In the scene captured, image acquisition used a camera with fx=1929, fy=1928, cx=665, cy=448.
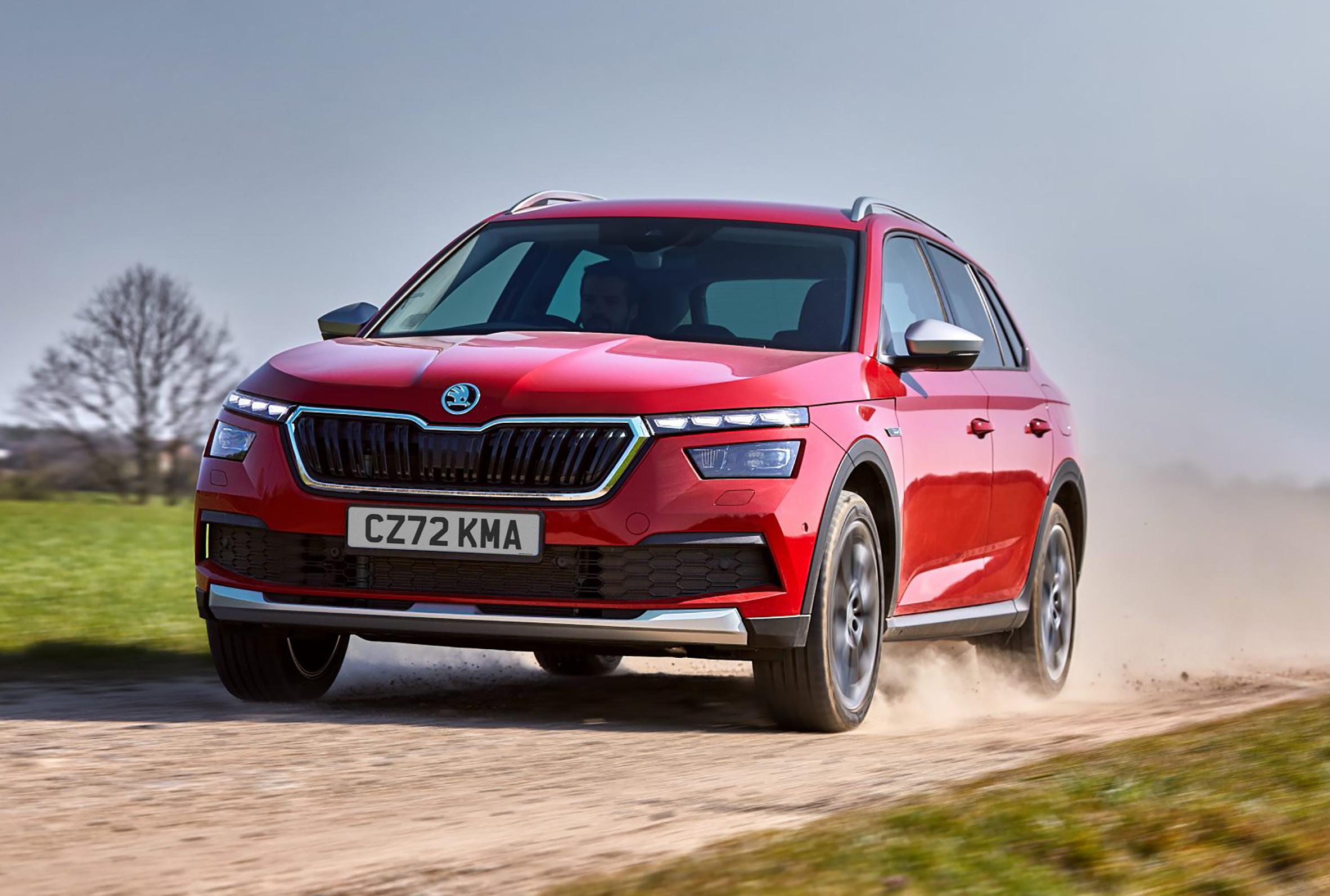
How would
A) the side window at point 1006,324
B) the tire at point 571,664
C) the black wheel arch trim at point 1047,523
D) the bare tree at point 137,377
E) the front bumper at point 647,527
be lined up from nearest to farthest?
the front bumper at point 647,527 < the black wheel arch trim at point 1047,523 < the side window at point 1006,324 < the tire at point 571,664 < the bare tree at point 137,377

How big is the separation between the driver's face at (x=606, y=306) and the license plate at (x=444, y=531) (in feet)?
4.12

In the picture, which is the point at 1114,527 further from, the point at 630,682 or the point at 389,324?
the point at 389,324

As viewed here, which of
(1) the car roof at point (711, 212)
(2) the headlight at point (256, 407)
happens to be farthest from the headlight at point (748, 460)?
(1) the car roof at point (711, 212)

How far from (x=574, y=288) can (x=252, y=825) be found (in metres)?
3.48

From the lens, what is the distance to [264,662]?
6809 mm

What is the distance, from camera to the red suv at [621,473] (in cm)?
602

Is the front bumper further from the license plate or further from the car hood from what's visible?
the car hood

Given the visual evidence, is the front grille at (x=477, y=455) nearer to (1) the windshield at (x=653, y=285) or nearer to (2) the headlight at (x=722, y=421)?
(2) the headlight at (x=722, y=421)

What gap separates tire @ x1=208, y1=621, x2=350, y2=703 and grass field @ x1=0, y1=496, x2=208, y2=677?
1907 mm

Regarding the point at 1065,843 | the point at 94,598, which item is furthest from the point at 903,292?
the point at 94,598

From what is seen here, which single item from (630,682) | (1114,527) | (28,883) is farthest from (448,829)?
(1114,527)

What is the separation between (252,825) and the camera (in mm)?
4348

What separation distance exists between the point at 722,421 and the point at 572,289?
1.58 meters

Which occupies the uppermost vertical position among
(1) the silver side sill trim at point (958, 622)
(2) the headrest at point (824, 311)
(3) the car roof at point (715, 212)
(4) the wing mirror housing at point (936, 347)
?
(3) the car roof at point (715, 212)
